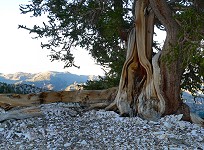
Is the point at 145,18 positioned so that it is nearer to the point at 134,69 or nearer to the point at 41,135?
the point at 134,69

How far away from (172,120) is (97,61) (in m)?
5.92

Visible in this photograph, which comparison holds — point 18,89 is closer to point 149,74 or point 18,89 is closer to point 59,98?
point 59,98

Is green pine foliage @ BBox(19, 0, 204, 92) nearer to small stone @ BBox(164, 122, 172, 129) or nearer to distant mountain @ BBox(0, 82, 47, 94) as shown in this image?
small stone @ BBox(164, 122, 172, 129)

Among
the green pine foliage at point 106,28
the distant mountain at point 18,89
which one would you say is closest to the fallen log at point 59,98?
the green pine foliage at point 106,28

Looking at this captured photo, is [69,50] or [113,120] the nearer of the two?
[113,120]

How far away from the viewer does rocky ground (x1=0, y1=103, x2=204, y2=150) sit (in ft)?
20.4

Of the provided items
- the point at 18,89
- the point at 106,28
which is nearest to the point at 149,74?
the point at 106,28


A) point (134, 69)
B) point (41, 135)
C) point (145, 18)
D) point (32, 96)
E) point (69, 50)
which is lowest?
point (41, 135)

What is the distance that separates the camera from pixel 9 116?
8.23 meters

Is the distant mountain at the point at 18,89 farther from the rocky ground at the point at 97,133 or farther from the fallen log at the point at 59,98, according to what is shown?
the rocky ground at the point at 97,133

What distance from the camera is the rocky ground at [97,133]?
623cm

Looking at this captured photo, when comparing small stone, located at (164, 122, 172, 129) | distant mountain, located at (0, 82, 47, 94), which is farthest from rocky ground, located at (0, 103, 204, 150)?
distant mountain, located at (0, 82, 47, 94)

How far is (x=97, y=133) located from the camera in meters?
6.87

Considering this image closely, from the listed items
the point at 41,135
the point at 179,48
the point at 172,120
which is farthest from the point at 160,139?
the point at 41,135
